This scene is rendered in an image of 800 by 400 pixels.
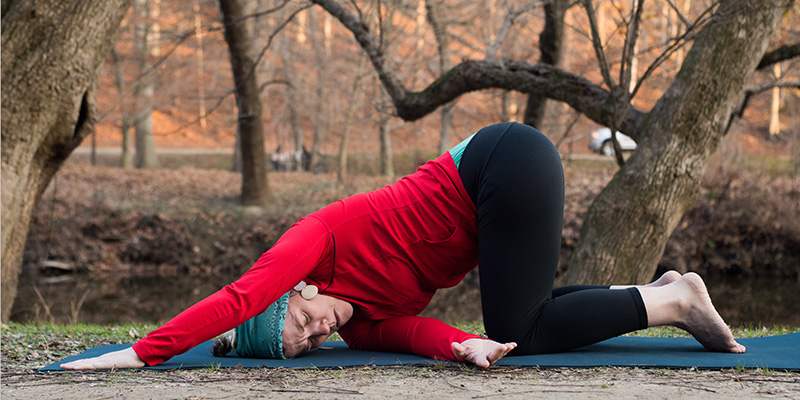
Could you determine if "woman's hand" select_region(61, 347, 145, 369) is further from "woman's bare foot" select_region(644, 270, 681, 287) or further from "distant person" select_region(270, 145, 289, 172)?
"distant person" select_region(270, 145, 289, 172)

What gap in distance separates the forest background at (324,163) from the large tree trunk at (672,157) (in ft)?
1.35

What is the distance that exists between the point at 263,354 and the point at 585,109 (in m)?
4.04

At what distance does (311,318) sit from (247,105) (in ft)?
32.0

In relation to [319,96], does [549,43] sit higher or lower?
lower

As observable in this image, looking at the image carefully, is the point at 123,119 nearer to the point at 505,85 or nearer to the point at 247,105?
the point at 247,105

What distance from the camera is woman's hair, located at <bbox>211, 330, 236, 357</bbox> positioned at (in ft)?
10.4

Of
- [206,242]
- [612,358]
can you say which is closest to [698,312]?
[612,358]

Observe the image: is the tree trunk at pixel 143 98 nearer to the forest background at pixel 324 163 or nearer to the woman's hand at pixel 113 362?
the forest background at pixel 324 163

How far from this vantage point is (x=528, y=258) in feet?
9.13

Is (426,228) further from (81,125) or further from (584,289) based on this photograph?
(81,125)

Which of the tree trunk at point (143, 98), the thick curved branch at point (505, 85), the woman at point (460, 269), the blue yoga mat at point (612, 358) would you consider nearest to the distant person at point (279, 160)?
the tree trunk at point (143, 98)

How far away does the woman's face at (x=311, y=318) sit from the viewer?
291 cm

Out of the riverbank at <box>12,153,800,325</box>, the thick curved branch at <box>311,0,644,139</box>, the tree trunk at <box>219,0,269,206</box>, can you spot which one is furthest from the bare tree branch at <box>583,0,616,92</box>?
the tree trunk at <box>219,0,269,206</box>

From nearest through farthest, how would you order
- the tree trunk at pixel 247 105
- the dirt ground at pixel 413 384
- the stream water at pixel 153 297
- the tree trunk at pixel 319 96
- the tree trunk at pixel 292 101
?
the dirt ground at pixel 413 384
the stream water at pixel 153 297
the tree trunk at pixel 247 105
the tree trunk at pixel 319 96
the tree trunk at pixel 292 101
